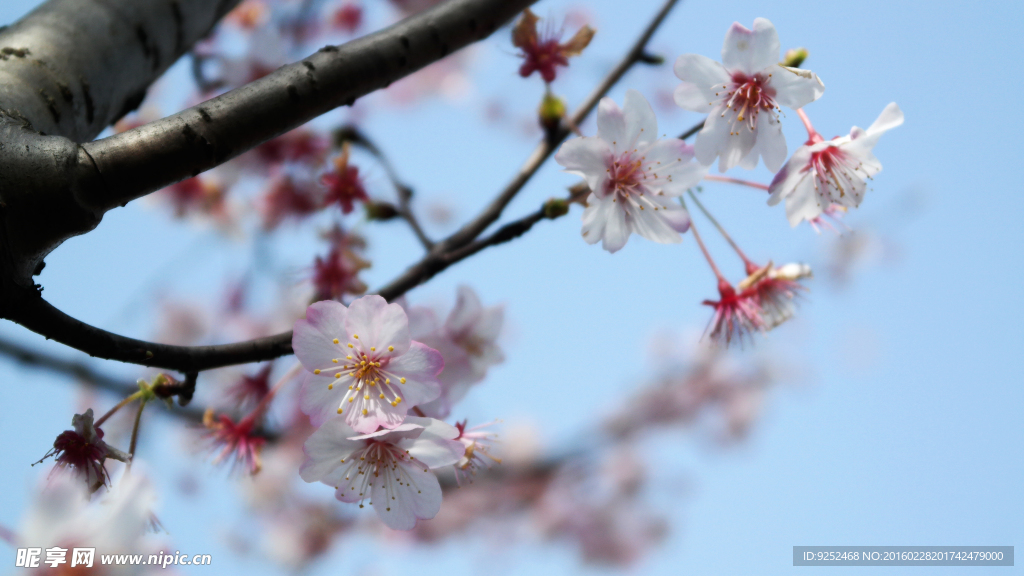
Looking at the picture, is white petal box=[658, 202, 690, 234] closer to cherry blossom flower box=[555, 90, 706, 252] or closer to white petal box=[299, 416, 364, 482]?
cherry blossom flower box=[555, 90, 706, 252]

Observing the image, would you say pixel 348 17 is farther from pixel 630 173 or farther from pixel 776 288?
pixel 776 288

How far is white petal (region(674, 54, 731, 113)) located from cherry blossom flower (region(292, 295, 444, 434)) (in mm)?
701

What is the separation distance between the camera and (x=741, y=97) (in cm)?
127

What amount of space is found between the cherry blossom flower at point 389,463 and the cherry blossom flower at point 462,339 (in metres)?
0.19

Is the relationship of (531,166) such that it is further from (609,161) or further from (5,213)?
(5,213)

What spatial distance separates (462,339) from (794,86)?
0.99m

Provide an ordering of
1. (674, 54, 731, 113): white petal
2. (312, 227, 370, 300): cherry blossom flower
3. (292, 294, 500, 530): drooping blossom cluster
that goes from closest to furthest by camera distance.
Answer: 1. (292, 294, 500, 530): drooping blossom cluster
2. (674, 54, 731, 113): white petal
3. (312, 227, 370, 300): cherry blossom flower

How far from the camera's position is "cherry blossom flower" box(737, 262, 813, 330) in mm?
1554

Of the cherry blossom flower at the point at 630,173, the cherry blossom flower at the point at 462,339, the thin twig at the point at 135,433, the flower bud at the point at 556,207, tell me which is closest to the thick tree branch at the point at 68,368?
the thin twig at the point at 135,433

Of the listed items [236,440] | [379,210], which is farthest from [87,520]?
[379,210]

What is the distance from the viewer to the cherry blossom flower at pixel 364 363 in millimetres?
1140

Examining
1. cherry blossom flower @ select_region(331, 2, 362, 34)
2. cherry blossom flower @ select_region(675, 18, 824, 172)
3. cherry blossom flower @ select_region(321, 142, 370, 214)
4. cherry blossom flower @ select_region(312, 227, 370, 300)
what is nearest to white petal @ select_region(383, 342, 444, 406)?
cherry blossom flower @ select_region(675, 18, 824, 172)

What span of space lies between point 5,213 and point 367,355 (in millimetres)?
593

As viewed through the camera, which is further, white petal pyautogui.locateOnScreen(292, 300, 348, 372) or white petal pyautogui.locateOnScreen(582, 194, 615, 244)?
white petal pyautogui.locateOnScreen(582, 194, 615, 244)
